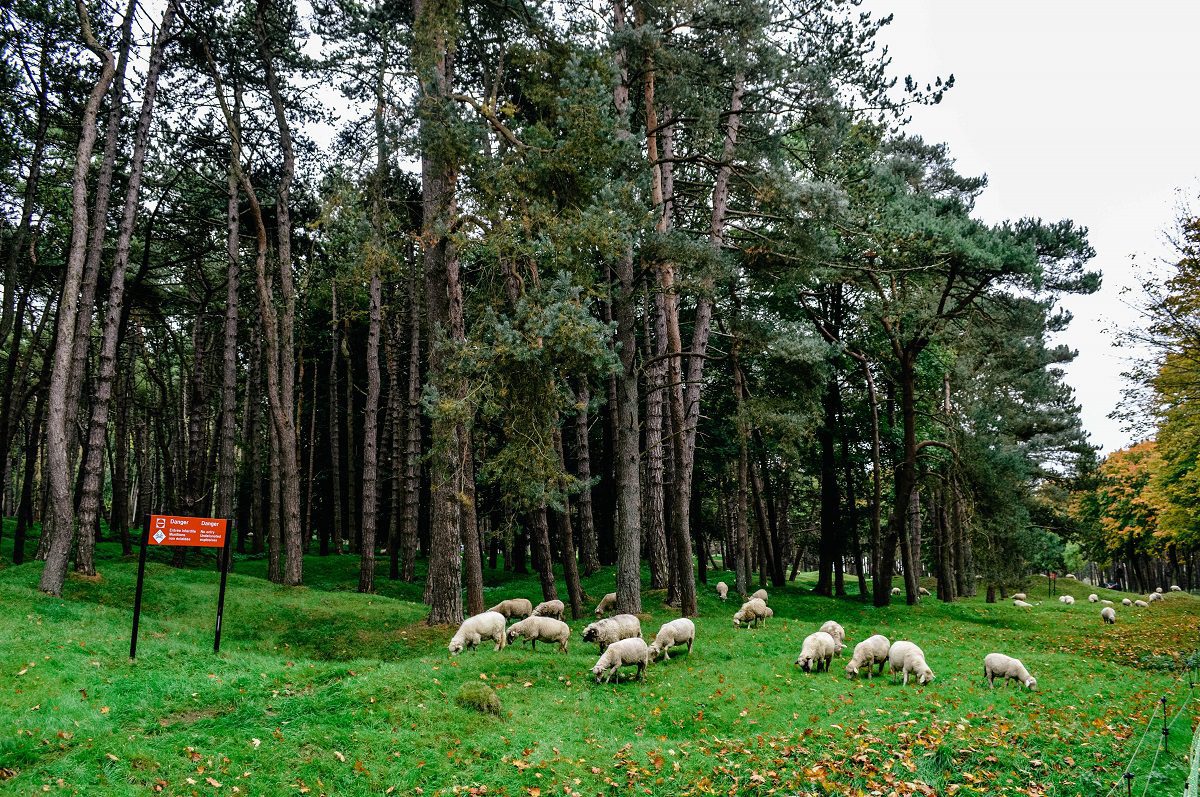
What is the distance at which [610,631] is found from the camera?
14414 mm

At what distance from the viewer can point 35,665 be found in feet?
32.8

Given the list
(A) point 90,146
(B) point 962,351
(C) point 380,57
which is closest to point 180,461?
(A) point 90,146

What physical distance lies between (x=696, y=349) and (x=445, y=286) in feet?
24.8

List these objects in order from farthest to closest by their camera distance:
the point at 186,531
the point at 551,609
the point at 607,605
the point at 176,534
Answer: the point at 607,605 < the point at 551,609 < the point at 186,531 < the point at 176,534

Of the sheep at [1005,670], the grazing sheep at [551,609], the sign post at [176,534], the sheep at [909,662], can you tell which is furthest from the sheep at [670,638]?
the sign post at [176,534]

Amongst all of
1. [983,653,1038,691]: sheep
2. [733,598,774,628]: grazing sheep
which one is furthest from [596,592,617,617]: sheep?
[983,653,1038,691]: sheep

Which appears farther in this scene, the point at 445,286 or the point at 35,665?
the point at 445,286

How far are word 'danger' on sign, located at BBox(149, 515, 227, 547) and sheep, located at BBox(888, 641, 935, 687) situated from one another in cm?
1282

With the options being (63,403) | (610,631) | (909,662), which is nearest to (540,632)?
(610,631)

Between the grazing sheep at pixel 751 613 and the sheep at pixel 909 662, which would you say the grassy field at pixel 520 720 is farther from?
the grazing sheep at pixel 751 613

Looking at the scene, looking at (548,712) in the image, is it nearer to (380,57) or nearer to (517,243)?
(517,243)

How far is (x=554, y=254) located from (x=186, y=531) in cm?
840

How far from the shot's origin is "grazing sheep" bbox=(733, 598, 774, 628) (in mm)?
18297

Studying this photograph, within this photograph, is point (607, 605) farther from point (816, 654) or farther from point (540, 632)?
point (816, 654)
